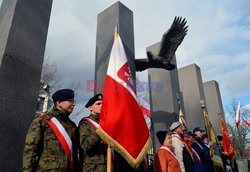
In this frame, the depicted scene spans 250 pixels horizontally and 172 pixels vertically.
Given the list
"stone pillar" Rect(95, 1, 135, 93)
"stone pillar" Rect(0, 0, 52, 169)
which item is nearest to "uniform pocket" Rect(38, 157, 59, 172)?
"stone pillar" Rect(0, 0, 52, 169)

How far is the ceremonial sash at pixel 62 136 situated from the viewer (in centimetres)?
243

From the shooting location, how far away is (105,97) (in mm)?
2795

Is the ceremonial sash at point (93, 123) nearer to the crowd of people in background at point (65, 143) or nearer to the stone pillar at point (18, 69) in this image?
the crowd of people in background at point (65, 143)

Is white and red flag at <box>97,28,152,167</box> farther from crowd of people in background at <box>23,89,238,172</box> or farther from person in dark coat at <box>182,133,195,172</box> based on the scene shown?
person in dark coat at <box>182,133,195,172</box>

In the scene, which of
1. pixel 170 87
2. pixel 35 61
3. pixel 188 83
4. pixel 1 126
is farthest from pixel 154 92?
pixel 1 126

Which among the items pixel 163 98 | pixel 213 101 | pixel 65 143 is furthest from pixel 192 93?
pixel 65 143

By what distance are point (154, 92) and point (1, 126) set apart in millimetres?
7120

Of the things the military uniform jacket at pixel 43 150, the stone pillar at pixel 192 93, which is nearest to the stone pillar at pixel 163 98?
the stone pillar at pixel 192 93

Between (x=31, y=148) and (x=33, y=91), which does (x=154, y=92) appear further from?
(x=31, y=148)

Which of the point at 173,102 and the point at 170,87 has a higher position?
the point at 170,87

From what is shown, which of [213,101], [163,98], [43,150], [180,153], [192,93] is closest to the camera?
[43,150]

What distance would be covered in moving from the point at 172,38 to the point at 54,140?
5.76 meters

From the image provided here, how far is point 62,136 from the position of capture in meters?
2.44

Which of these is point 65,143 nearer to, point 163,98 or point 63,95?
point 63,95
